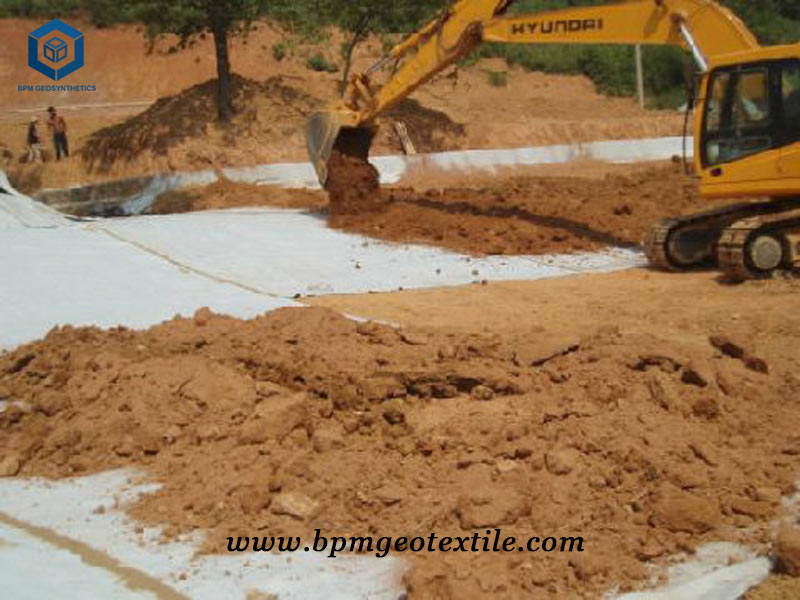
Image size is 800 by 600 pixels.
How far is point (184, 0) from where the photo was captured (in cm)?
2097

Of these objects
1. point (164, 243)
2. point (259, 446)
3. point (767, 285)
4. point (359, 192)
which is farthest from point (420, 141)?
point (259, 446)


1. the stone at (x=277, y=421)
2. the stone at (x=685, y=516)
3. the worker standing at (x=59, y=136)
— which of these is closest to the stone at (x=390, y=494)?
the stone at (x=277, y=421)

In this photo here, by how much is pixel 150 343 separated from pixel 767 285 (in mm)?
6493

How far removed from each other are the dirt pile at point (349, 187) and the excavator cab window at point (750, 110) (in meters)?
5.56

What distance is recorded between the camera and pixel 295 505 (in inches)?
199

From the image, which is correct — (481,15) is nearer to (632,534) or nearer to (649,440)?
(649,440)

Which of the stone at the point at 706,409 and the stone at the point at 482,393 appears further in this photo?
the stone at the point at 482,393

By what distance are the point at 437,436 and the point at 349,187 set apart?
9225 millimetres

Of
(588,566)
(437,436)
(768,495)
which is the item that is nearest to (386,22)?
(437,436)

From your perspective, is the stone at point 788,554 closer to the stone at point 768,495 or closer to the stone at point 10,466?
the stone at point 768,495

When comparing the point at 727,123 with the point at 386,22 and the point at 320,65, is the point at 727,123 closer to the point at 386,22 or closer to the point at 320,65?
the point at 386,22

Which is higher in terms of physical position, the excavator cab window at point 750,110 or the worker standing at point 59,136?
the worker standing at point 59,136

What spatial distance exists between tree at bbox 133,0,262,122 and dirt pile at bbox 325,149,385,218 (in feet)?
27.0

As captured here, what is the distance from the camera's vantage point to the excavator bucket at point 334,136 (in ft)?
45.8
